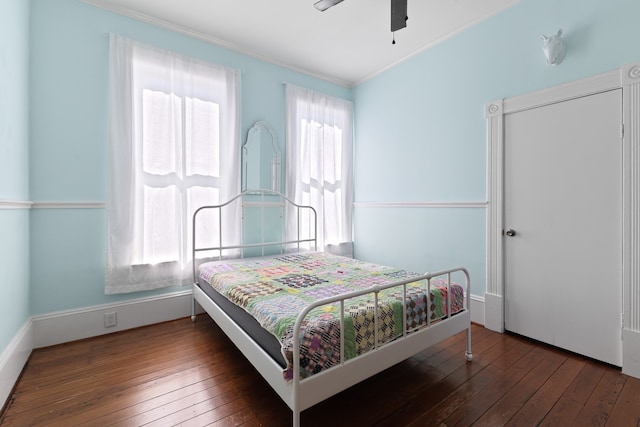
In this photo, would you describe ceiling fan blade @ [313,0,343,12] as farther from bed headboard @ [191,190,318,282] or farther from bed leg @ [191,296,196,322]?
bed leg @ [191,296,196,322]

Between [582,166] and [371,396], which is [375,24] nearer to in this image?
[582,166]

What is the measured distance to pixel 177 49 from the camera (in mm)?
2816

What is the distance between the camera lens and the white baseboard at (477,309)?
2678 millimetres

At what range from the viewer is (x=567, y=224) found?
219 cm

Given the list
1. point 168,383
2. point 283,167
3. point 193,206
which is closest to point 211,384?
point 168,383

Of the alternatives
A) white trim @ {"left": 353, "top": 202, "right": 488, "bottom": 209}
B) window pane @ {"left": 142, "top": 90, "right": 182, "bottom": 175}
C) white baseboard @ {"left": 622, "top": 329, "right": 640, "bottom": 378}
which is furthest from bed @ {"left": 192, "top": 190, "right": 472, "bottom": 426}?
white baseboard @ {"left": 622, "top": 329, "right": 640, "bottom": 378}

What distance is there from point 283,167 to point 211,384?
7.77 feet

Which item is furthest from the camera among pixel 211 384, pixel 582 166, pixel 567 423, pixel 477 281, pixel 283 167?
pixel 283 167

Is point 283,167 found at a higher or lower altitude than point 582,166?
higher

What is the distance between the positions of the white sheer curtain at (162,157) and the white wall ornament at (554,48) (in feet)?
9.09

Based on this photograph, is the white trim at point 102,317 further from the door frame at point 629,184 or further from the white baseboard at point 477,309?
the door frame at point 629,184

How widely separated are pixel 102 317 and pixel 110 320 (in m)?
0.07

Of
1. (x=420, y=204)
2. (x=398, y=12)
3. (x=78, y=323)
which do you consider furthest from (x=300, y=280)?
(x=398, y=12)

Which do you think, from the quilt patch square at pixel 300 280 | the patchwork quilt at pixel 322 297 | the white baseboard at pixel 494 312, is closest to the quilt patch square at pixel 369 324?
the patchwork quilt at pixel 322 297
